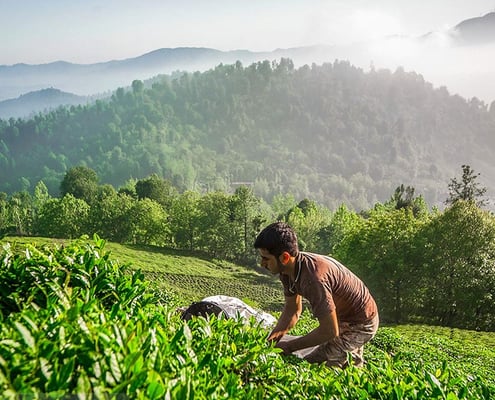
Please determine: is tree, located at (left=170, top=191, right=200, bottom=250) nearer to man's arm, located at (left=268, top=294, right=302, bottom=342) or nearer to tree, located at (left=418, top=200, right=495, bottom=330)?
tree, located at (left=418, top=200, right=495, bottom=330)

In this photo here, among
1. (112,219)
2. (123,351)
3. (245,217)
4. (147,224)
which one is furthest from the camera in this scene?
(245,217)

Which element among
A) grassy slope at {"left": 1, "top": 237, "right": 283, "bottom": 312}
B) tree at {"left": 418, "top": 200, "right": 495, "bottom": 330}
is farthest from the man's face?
grassy slope at {"left": 1, "top": 237, "right": 283, "bottom": 312}

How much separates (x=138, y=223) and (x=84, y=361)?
257 ft

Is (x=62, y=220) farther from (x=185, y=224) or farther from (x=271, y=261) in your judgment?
(x=271, y=261)

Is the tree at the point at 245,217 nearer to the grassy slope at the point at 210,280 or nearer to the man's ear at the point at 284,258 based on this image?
the grassy slope at the point at 210,280

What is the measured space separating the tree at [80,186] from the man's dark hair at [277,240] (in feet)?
301

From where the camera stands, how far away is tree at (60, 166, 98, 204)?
94.7 m

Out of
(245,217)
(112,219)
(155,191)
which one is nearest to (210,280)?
(245,217)

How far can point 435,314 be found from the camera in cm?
4378

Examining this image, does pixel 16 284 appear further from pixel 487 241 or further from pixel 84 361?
pixel 487 241

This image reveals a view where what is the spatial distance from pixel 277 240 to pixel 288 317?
3.38ft

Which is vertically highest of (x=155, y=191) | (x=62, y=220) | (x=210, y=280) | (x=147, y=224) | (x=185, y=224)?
(x=62, y=220)

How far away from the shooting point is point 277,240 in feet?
16.6

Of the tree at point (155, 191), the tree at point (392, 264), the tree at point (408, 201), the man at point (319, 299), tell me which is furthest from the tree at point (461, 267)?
the tree at point (155, 191)
